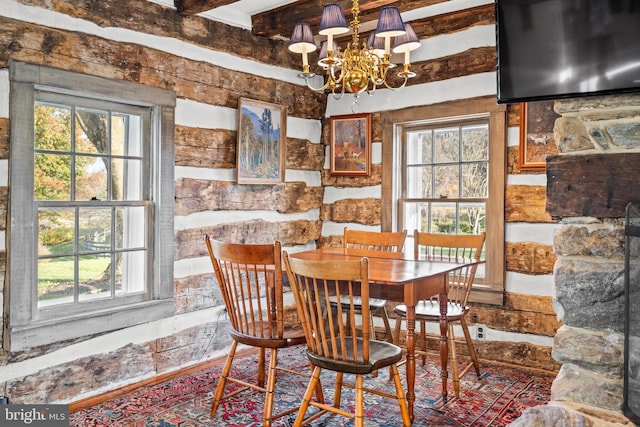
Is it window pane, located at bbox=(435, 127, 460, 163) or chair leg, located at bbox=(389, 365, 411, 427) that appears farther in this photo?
window pane, located at bbox=(435, 127, 460, 163)

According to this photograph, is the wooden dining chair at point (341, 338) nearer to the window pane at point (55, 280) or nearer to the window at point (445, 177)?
the window pane at point (55, 280)

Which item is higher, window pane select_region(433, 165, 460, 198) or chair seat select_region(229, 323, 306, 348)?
window pane select_region(433, 165, 460, 198)

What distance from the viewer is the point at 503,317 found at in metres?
4.08

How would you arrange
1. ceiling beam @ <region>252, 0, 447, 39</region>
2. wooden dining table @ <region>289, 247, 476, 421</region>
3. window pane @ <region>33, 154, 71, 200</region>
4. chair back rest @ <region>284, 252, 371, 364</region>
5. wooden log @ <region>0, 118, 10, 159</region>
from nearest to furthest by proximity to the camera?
chair back rest @ <region>284, 252, 371, 364</region> < wooden dining table @ <region>289, 247, 476, 421</region> < wooden log @ <region>0, 118, 10, 159</region> < window pane @ <region>33, 154, 71, 200</region> < ceiling beam @ <region>252, 0, 447, 39</region>

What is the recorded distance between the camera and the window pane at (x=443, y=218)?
14.6ft

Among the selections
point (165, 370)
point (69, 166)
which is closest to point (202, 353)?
point (165, 370)

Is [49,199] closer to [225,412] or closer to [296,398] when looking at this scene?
[225,412]

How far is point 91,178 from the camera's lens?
3.40 metres

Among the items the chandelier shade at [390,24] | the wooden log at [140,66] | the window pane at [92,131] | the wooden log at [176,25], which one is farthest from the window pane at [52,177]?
the chandelier shade at [390,24]

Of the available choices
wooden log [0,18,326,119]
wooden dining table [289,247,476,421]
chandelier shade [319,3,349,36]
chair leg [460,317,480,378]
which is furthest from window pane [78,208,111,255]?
chair leg [460,317,480,378]

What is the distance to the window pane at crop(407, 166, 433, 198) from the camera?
4.61 meters

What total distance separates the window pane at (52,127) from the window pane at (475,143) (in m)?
3.03

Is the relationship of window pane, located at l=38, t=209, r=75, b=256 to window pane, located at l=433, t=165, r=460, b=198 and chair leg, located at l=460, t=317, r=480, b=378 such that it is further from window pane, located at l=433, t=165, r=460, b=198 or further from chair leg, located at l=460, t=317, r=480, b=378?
window pane, located at l=433, t=165, r=460, b=198

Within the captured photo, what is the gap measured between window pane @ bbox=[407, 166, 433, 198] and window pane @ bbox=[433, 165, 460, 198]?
7cm
